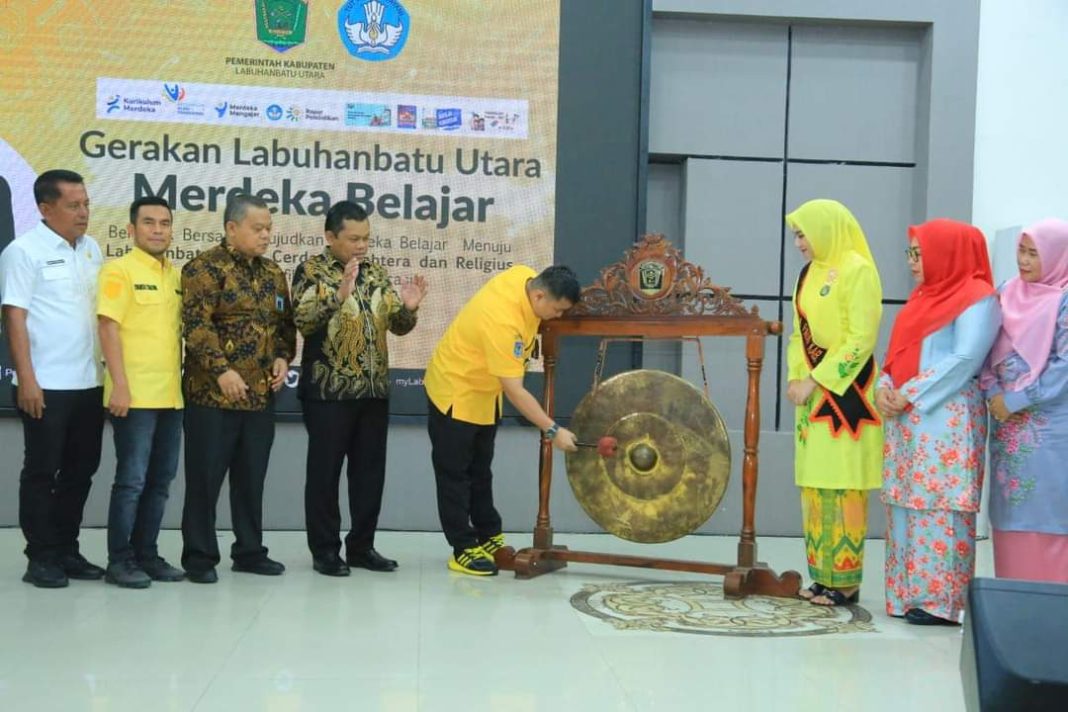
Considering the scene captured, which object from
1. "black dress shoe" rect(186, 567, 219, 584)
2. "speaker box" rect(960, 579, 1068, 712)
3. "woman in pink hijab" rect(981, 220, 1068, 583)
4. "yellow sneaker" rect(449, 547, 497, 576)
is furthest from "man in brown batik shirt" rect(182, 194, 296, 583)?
"speaker box" rect(960, 579, 1068, 712)

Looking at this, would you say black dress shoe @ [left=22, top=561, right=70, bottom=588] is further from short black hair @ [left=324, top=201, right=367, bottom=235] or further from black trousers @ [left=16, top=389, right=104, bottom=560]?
short black hair @ [left=324, top=201, right=367, bottom=235]

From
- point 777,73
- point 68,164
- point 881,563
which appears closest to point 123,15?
point 68,164

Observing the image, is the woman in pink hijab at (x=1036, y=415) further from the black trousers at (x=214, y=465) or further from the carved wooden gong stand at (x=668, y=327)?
the black trousers at (x=214, y=465)

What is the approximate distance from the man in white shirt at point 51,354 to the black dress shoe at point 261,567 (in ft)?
1.83

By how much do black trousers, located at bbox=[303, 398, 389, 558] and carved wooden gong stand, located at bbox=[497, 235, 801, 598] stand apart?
516 mm

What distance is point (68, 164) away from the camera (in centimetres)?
483

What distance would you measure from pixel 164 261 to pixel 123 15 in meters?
1.57

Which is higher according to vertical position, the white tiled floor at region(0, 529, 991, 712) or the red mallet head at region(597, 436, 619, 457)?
the red mallet head at region(597, 436, 619, 457)

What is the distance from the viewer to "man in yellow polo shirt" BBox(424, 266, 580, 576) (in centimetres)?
393

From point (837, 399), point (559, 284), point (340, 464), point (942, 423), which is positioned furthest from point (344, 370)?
point (942, 423)

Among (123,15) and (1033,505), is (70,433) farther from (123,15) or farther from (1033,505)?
(1033,505)

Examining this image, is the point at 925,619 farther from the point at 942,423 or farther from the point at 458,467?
the point at 458,467

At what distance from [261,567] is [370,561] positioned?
1.28ft

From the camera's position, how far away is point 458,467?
4.11m
